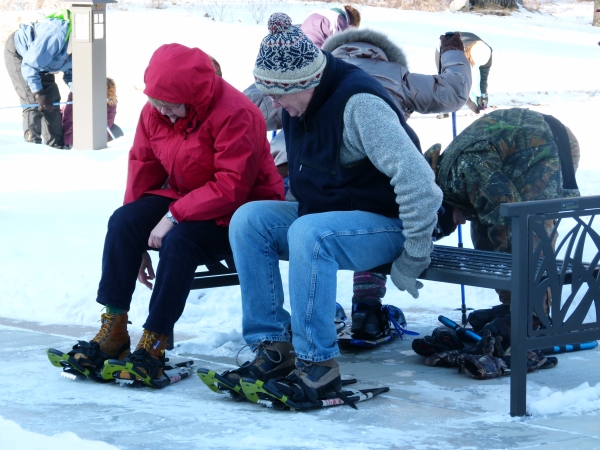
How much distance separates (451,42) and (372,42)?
1.60 feet

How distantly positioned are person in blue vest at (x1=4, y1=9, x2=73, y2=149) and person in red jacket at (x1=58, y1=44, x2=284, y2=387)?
8.15 metres

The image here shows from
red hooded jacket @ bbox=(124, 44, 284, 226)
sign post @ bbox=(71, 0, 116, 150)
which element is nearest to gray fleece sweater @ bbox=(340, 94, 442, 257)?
red hooded jacket @ bbox=(124, 44, 284, 226)

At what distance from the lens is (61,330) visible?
4.93 meters

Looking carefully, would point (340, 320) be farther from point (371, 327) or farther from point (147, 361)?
point (147, 361)

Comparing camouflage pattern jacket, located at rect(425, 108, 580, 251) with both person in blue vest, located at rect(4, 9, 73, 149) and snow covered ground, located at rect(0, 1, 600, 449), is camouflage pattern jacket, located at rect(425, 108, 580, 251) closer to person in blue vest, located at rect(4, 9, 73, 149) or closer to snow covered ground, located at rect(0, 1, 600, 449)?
snow covered ground, located at rect(0, 1, 600, 449)

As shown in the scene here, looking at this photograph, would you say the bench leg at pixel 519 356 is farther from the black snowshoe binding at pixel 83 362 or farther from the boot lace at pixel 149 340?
the black snowshoe binding at pixel 83 362

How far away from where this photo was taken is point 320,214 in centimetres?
360

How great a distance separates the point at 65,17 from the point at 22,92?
123cm

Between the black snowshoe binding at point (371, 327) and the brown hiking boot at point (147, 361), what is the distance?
103cm

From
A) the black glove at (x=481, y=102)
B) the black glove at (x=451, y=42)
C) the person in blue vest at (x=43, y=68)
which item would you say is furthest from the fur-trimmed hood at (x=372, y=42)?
the black glove at (x=481, y=102)

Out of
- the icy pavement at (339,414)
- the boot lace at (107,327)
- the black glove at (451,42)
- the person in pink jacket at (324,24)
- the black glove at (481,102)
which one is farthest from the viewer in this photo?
the black glove at (481,102)

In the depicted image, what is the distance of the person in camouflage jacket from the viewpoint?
4.12 metres

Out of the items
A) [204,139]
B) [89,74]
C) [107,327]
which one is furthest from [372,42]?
[89,74]

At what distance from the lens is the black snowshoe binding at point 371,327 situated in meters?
4.57
